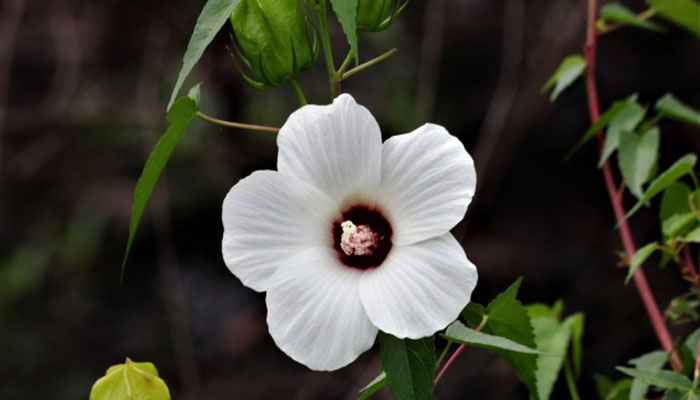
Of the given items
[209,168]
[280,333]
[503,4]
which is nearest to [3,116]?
[209,168]

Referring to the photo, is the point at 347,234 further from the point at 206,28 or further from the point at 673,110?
the point at 673,110

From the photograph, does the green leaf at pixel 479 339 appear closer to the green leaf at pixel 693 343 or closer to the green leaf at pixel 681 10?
the green leaf at pixel 693 343

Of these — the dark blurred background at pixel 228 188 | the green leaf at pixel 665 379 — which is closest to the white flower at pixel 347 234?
the green leaf at pixel 665 379

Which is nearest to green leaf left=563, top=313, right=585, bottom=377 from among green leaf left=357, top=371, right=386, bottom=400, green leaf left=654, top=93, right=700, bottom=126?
green leaf left=654, top=93, right=700, bottom=126

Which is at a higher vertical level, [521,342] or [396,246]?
[396,246]

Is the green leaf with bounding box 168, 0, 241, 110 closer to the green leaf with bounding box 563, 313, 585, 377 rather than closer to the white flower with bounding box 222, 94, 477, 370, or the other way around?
the white flower with bounding box 222, 94, 477, 370

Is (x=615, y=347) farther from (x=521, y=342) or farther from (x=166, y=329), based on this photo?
(x=521, y=342)
